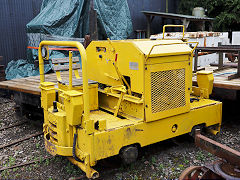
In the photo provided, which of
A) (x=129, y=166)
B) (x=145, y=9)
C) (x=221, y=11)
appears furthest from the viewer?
(x=221, y=11)

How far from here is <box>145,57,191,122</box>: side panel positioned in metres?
3.98

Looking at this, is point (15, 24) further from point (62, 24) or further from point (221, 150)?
point (221, 150)

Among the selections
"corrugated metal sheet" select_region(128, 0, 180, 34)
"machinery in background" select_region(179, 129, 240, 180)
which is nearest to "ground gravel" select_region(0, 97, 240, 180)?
"machinery in background" select_region(179, 129, 240, 180)

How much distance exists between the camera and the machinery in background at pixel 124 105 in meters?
3.65

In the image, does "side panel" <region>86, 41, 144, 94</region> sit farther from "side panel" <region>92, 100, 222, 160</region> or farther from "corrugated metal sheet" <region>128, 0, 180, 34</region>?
"corrugated metal sheet" <region>128, 0, 180, 34</region>

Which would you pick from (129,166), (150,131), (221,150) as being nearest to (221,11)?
(150,131)

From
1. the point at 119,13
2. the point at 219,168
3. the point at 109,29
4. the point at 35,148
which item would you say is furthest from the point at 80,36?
the point at 219,168

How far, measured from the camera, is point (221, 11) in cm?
1575

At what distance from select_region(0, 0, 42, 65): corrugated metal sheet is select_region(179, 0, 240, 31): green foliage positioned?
30.2 ft

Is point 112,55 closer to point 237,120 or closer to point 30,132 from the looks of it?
point 30,132

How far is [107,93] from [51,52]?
221 inches

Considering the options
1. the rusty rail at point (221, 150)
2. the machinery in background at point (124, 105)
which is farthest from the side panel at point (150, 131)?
the rusty rail at point (221, 150)

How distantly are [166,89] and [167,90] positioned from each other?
0.03 metres

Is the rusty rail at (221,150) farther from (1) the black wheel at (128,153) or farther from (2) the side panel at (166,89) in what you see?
(1) the black wheel at (128,153)
